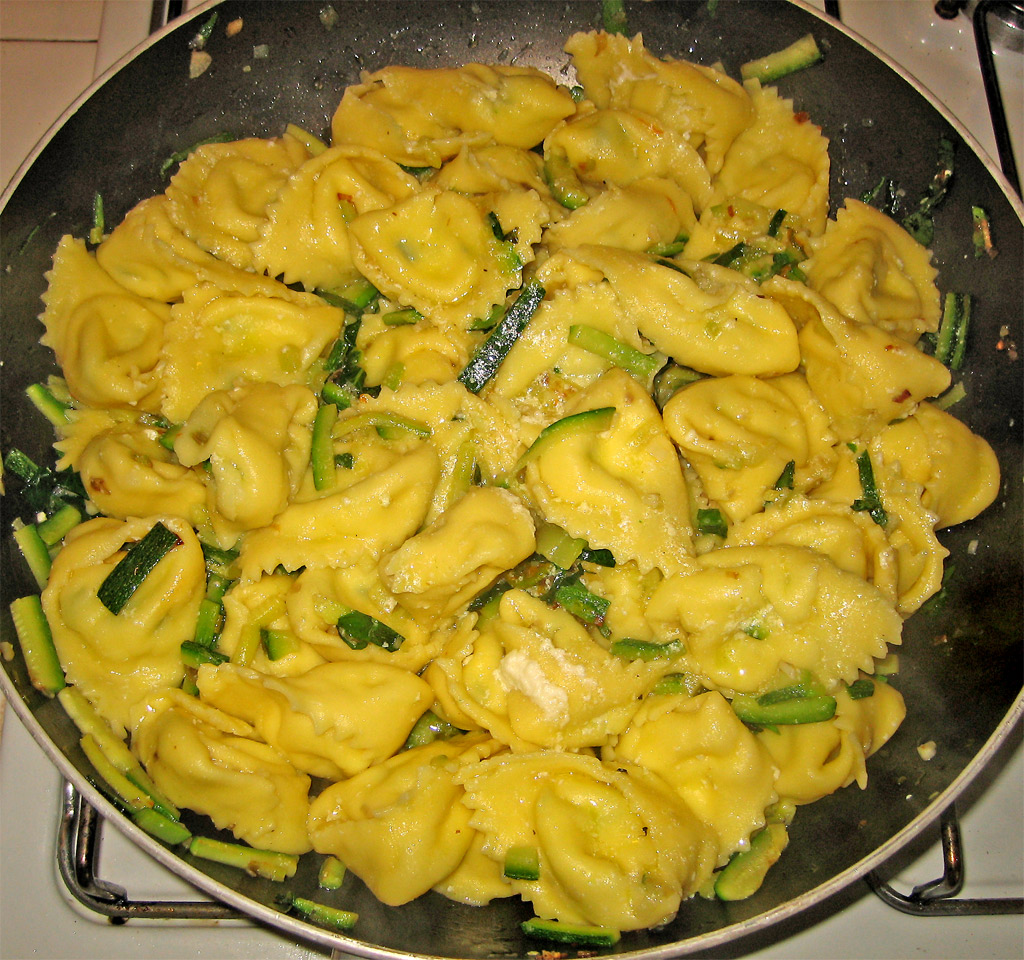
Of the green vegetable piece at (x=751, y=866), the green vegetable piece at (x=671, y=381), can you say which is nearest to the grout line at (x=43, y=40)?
the green vegetable piece at (x=671, y=381)

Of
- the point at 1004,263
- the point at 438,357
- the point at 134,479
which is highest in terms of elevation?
the point at 1004,263

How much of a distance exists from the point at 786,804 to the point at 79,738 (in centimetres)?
211

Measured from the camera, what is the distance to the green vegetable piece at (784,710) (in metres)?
2.46

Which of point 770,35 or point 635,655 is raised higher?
point 770,35

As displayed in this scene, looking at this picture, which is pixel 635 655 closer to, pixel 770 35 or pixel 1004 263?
pixel 1004 263

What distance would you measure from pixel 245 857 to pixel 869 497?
7.19 ft

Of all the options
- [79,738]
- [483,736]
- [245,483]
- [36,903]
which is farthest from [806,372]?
[36,903]

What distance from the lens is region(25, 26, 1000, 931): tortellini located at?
8.02 feet

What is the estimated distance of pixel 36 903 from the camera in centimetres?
265

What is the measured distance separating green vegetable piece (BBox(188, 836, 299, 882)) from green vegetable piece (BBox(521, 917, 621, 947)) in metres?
0.71

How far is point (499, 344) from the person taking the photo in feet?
9.14

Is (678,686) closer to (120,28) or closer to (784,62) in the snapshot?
(784,62)

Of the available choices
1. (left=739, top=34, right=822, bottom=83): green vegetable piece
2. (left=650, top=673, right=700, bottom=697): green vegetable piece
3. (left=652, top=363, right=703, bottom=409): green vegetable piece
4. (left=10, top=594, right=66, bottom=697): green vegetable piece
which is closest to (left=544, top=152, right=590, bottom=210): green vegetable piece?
(left=652, top=363, right=703, bottom=409): green vegetable piece

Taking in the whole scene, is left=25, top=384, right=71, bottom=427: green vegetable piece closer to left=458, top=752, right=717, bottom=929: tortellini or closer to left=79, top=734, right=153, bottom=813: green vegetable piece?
left=79, top=734, right=153, bottom=813: green vegetable piece
